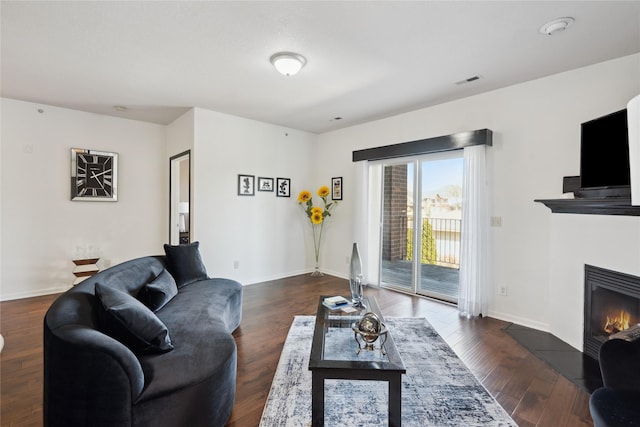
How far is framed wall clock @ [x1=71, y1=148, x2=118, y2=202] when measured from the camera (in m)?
4.37

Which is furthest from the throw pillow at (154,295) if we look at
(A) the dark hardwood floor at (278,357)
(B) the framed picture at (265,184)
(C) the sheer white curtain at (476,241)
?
(C) the sheer white curtain at (476,241)

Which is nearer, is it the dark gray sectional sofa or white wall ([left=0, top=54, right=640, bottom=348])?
the dark gray sectional sofa

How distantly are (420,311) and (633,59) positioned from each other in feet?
10.4

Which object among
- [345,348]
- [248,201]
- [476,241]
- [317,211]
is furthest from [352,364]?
[317,211]

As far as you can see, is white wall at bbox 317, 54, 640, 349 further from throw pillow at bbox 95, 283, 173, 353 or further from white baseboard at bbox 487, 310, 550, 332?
throw pillow at bbox 95, 283, 173, 353

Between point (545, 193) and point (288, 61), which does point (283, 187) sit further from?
point (545, 193)

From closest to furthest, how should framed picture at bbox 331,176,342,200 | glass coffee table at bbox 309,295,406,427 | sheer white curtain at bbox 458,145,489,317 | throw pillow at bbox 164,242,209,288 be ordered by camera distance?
glass coffee table at bbox 309,295,406,427 < throw pillow at bbox 164,242,209,288 < sheer white curtain at bbox 458,145,489,317 < framed picture at bbox 331,176,342,200

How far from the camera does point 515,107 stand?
130 inches

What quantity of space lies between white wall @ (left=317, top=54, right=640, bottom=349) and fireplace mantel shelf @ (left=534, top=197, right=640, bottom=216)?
65mm

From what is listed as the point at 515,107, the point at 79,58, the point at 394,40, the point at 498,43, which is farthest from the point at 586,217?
the point at 79,58

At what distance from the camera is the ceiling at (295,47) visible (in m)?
2.07

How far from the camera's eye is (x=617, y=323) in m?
2.42

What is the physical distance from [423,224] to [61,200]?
5.31 metres

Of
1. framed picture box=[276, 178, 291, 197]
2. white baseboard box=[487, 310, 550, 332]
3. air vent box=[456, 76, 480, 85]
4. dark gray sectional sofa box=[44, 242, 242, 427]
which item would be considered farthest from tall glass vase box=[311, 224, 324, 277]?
dark gray sectional sofa box=[44, 242, 242, 427]
